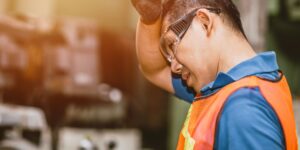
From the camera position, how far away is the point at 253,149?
89cm

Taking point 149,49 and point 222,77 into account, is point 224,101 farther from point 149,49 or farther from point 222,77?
point 149,49

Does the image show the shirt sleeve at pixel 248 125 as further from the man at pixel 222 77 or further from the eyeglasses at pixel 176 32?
the eyeglasses at pixel 176 32

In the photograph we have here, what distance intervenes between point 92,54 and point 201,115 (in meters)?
2.09

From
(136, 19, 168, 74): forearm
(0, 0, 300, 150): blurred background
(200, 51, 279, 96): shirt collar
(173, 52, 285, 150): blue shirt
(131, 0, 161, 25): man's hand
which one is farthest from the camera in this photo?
(0, 0, 300, 150): blurred background

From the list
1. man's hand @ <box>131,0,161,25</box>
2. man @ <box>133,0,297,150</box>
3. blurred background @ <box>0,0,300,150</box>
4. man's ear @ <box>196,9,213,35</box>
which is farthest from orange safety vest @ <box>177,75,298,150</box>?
blurred background @ <box>0,0,300,150</box>

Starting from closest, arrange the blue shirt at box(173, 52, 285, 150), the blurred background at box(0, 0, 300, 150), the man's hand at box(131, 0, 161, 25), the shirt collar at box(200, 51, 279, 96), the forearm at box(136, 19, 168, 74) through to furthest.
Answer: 1. the blue shirt at box(173, 52, 285, 150)
2. the shirt collar at box(200, 51, 279, 96)
3. the man's hand at box(131, 0, 161, 25)
4. the forearm at box(136, 19, 168, 74)
5. the blurred background at box(0, 0, 300, 150)

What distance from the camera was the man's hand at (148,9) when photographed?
1.13 meters

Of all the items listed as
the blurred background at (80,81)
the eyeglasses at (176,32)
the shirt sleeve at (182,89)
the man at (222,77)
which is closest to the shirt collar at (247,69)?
the man at (222,77)

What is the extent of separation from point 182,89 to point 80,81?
1.74m

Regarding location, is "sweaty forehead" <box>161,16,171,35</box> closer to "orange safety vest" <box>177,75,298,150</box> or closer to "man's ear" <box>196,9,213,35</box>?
"man's ear" <box>196,9,213,35</box>

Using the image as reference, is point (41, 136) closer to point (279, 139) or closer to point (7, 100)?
point (7, 100)

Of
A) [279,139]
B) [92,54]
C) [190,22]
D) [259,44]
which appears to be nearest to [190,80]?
[190,22]

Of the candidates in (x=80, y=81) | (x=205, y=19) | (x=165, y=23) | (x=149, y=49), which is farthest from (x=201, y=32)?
(x=80, y=81)

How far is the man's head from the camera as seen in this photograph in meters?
1.05
